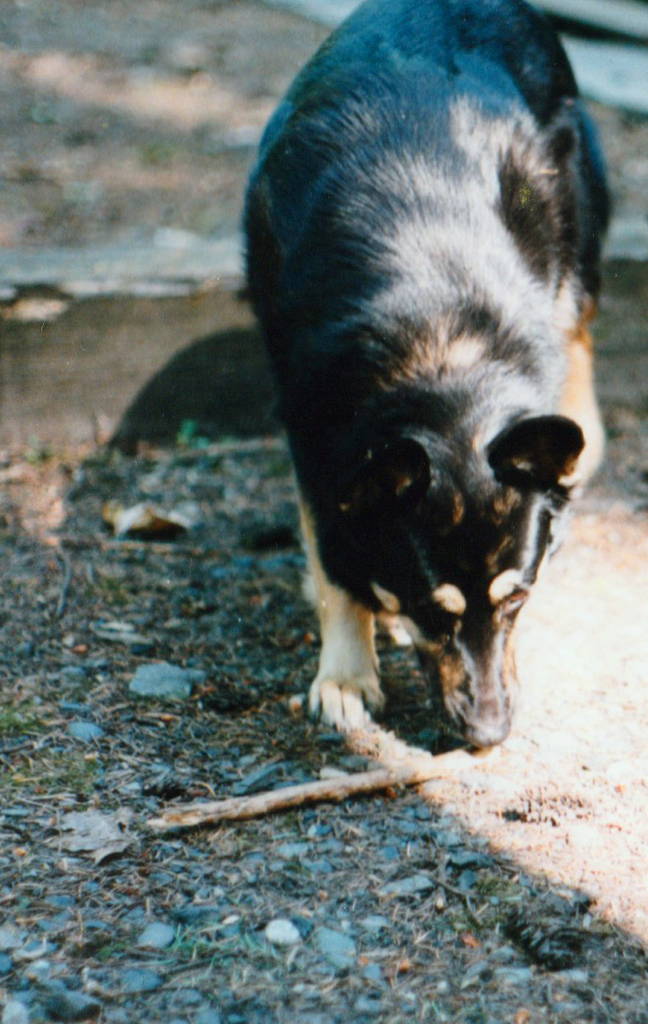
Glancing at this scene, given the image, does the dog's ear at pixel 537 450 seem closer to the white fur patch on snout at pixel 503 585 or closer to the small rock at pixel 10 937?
the white fur patch on snout at pixel 503 585

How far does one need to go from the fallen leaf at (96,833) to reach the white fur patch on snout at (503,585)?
1.03 m

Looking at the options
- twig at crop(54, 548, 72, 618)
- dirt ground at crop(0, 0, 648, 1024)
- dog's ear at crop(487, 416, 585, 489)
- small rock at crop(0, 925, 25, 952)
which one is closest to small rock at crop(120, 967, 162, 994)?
dirt ground at crop(0, 0, 648, 1024)

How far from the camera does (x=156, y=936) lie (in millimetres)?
2359

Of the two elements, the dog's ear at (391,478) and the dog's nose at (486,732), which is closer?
the dog's ear at (391,478)

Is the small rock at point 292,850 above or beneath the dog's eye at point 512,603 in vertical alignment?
beneath

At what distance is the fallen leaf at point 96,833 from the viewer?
2617mm

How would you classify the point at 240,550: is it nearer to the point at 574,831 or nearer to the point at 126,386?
the point at 126,386

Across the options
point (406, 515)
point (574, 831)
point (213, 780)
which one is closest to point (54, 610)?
point (213, 780)

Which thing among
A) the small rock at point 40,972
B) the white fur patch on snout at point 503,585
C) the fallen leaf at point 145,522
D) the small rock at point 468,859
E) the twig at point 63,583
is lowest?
the fallen leaf at point 145,522

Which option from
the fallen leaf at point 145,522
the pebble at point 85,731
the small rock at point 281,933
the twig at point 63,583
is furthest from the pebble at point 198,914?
the fallen leaf at point 145,522

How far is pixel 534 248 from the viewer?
357 cm

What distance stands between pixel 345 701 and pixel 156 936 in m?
1.06

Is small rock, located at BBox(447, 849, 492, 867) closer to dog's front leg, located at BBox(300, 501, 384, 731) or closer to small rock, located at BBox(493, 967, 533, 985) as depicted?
small rock, located at BBox(493, 967, 533, 985)

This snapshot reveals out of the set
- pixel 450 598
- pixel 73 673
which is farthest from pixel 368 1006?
pixel 73 673
